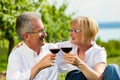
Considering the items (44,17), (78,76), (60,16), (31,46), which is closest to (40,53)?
(31,46)

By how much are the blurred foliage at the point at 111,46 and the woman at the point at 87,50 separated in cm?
1551

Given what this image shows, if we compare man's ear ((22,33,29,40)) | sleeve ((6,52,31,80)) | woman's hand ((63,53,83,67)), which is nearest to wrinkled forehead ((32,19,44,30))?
man's ear ((22,33,29,40))

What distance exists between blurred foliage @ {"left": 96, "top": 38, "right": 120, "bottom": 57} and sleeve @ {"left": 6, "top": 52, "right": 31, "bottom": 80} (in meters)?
15.8

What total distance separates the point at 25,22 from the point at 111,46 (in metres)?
16.9

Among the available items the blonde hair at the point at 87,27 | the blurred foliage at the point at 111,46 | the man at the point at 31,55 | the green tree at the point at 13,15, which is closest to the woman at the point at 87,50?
the blonde hair at the point at 87,27

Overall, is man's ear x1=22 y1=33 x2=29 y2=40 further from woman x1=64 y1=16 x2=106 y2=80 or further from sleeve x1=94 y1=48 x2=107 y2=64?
sleeve x1=94 y1=48 x2=107 y2=64

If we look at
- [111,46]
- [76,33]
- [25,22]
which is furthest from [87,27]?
[111,46]

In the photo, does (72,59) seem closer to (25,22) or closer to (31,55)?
(31,55)

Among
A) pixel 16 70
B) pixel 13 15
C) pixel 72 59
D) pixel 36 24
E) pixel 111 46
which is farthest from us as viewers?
pixel 111 46

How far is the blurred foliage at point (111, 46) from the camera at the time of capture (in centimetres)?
2076

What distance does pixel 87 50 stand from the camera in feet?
16.8

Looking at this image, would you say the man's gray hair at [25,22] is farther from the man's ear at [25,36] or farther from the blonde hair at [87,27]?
the blonde hair at [87,27]

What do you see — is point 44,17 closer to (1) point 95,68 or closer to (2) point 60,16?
(2) point 60,16

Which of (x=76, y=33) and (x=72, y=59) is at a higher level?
(x=76, y=33)
